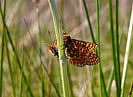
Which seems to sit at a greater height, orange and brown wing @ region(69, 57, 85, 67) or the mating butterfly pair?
the mating butterfly pair

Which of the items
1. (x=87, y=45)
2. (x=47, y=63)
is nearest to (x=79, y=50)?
(x=87, y=45)

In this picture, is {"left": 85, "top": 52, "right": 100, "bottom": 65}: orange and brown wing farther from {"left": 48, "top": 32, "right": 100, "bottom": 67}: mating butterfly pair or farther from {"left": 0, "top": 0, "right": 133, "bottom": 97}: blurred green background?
{"left": 0, "top": 0, "right": 133, "bottom": 97}: blurred green background

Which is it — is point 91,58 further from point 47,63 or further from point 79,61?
point 47,63

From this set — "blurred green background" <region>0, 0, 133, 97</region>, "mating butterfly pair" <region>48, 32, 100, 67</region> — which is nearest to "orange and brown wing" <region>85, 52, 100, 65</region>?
"mating butterfly pair" <region>48, 32, 100, 67</region>

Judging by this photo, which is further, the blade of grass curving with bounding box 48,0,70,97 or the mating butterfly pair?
the mating butterfly pair

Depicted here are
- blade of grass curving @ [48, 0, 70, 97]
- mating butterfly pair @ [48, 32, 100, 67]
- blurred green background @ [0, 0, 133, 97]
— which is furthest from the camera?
blurred green background @ [0, 0, 133, 97]

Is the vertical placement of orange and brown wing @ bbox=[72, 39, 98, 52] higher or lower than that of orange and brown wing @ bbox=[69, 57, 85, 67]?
higher

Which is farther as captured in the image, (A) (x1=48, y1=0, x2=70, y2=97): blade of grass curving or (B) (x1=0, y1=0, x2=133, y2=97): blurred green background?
(B) (x1=0, y1=0, x2=133, y2=97): blurred green background

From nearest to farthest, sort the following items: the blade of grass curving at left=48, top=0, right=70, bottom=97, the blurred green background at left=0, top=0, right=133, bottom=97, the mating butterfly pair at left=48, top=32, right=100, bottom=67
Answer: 1. the blade of grass curving at left=48, top=0, right=70, bottom=97
2. the mating butterfly pair at left=48, top=32, right=100, bottom=67
3. the blurred green background at left=0, top=0, right=133, bottom=97

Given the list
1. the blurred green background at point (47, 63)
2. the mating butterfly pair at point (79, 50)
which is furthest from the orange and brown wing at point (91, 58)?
the blurred green background at point (47, 63)
